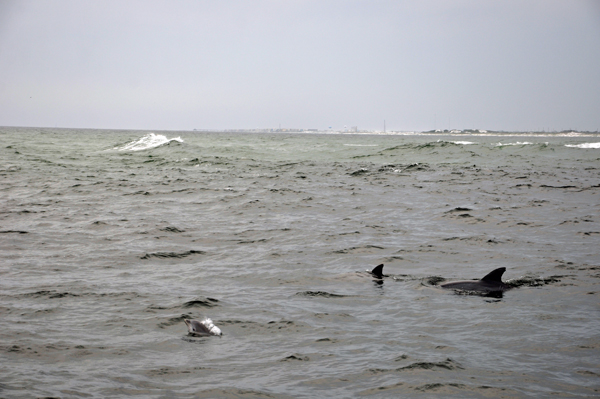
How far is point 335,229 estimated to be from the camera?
15469mm

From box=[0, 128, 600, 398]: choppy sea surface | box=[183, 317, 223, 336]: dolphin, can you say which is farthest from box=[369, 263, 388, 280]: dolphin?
box=[183, 317, 223, 336]: dolphin

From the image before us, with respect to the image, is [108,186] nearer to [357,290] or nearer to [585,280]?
[357,290]

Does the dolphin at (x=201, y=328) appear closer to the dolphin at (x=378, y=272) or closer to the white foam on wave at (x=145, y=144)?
the dolphin at (x=378, y=272)

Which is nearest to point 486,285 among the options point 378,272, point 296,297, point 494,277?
point 494,277

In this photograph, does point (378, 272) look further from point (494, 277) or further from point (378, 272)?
point (494, 277)

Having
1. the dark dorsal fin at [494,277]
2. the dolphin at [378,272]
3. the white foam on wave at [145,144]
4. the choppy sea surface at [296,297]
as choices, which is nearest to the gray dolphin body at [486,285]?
the dark dorsal fin at [494,277]

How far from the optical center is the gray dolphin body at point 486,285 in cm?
957

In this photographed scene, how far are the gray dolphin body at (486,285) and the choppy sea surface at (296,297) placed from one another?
10.8 inches

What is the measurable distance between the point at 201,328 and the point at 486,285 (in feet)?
16.2

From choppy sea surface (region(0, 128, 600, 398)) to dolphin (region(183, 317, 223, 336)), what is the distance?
0.45ft

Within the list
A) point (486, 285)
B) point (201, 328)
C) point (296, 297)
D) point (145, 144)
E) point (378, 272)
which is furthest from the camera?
point (145, 144)

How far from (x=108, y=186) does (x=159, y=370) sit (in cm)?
1997

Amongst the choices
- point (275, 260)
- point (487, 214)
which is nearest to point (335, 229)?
point (275, 260)

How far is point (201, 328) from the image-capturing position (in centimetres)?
769
